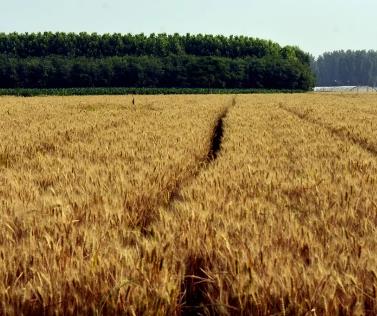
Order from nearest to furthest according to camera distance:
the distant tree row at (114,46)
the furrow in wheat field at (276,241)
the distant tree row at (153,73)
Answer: the furrow in wheat field at (276,241)
the distant tree row at (153,73)
the distant tree row at (114,46)

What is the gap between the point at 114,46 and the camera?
104938 millimetres

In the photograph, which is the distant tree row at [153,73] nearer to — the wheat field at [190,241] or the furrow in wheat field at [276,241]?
the wheat field at [190,241]

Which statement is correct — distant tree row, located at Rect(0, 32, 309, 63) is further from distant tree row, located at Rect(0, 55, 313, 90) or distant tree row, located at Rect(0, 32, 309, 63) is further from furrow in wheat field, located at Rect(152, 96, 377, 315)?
furrow in wheat field, located at Rect(152, 96, 377, 315)

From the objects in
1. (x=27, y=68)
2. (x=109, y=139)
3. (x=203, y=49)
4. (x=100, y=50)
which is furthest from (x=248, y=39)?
(x=109, y=139)

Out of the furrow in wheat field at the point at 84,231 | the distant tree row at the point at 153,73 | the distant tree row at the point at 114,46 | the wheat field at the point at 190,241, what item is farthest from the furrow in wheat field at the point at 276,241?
the distant tree row at the point at 114,46

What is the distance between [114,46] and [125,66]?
20.3 m

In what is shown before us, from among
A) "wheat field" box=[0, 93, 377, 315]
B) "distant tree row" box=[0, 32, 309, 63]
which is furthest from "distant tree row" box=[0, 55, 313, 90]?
"wheat field" box=[0, 93, 377, 315]

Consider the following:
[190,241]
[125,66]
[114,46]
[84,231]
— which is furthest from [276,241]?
[114,46]

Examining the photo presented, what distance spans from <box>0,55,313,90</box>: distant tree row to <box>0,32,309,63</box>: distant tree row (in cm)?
Answer: 1240

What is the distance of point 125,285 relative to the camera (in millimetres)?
1971

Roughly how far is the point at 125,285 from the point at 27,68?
292ft

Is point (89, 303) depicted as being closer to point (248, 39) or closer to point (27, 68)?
point (27, 68)

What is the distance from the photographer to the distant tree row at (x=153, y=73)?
3351 inches

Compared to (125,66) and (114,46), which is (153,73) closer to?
(125,66)
